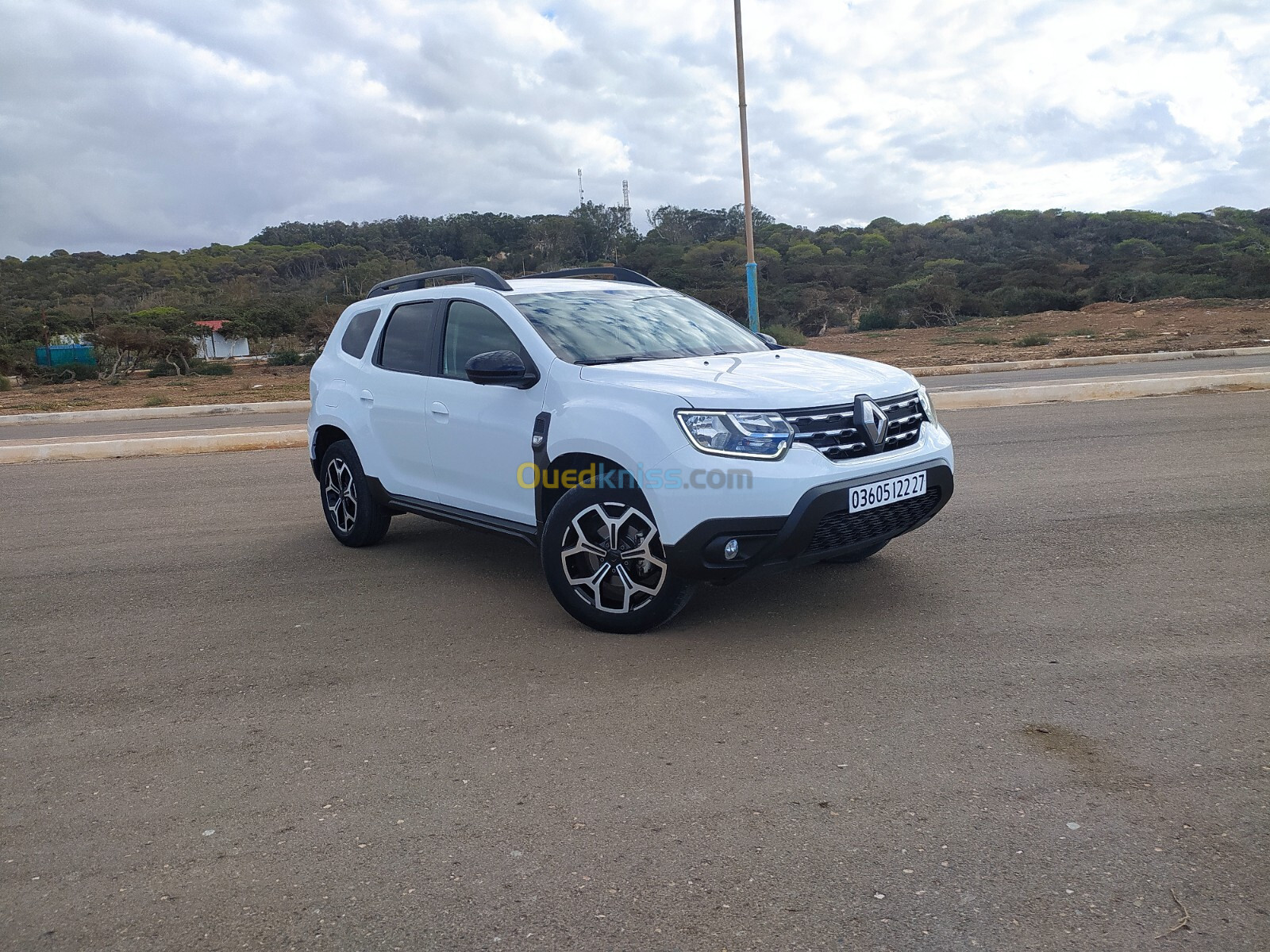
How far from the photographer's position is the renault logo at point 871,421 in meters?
4.73

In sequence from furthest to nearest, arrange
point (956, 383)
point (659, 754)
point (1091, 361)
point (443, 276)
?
point (1091, 361) < point (956, 383) < point (443, 276) < point (659, 754)

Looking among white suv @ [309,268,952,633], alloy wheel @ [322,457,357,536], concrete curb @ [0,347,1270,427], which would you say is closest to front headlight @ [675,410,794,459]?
white suv @ [309,268,952,633]

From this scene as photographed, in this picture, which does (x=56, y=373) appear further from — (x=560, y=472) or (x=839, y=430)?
(x=839, y=430)

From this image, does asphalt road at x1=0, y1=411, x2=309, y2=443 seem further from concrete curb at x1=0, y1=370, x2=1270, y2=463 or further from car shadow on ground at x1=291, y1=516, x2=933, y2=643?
car shadow on ground at x1=291, y1=516, x2=933, y2=643

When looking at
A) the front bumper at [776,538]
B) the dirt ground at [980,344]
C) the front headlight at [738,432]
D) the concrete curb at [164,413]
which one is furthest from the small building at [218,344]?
the front bumper at [776,538]

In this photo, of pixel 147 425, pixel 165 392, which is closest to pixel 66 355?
pixel 165 392

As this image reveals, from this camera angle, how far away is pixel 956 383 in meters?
18.7

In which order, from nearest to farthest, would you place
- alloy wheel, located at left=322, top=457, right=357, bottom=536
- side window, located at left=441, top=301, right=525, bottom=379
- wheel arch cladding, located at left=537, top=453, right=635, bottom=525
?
wheel arch cladding, located at left=537, top=453, right=635, bottom=525, side window, located at left=441, top=301, right=525, bottom=379, alloy wheel, located at left=322, top=457, right=357, bottom=536

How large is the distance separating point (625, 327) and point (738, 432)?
1.44 meters

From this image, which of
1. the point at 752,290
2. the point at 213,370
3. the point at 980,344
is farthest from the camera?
the point at 213,370

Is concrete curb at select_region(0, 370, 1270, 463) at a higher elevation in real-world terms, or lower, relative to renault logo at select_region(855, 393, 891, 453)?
lower

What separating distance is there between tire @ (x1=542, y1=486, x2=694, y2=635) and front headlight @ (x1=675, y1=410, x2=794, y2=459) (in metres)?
0.40

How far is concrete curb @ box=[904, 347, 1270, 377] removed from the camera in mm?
21062

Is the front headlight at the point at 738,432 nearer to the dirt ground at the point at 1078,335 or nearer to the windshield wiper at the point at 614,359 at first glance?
the windshield wiper at the point at 614,359
